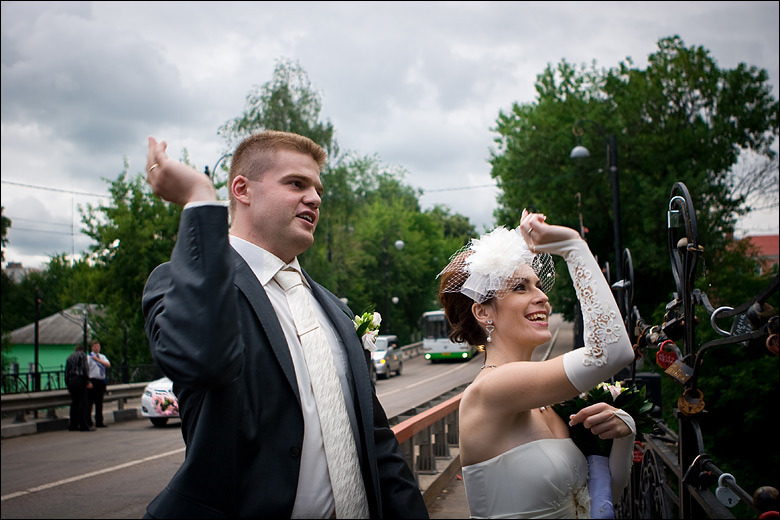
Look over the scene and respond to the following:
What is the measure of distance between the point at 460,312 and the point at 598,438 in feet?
2.30

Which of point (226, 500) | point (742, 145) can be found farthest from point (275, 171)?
point (742, 145)

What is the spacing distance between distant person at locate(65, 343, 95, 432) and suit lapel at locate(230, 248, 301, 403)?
14212mm

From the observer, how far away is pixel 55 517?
7.20 meters

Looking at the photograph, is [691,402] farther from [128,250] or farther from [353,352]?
[128,250]

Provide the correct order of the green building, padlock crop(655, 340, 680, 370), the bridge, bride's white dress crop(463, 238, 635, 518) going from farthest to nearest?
1. the green building
2. padlock crop(655, 340, 680, 370)
3. the bridge
4. bride's white dress crop(463, 238, 635, 518)

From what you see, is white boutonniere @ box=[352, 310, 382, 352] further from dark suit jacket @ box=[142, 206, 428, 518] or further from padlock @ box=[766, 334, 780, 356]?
padlock @ box=[766, 334, 780, 356]

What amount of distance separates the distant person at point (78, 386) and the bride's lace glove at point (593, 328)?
583 inches

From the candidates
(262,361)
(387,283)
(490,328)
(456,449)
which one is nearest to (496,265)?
(490,328)

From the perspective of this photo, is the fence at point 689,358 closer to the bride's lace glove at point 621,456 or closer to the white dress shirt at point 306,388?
the bride's lace glove at point 621,456

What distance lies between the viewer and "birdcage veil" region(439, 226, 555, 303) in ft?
8.10

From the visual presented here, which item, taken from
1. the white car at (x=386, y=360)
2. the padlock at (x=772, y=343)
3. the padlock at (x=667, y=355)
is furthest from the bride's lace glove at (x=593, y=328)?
the white car at (x=386, y=360)

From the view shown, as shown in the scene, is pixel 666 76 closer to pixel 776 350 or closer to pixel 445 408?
pixel 445 408

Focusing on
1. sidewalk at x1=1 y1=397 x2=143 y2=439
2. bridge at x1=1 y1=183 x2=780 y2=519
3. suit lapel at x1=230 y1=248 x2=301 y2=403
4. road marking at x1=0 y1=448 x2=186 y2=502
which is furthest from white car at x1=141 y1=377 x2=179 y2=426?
suit lapel at x1=230 y1=248 x2=301 y2=403

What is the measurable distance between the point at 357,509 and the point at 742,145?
26.5m
